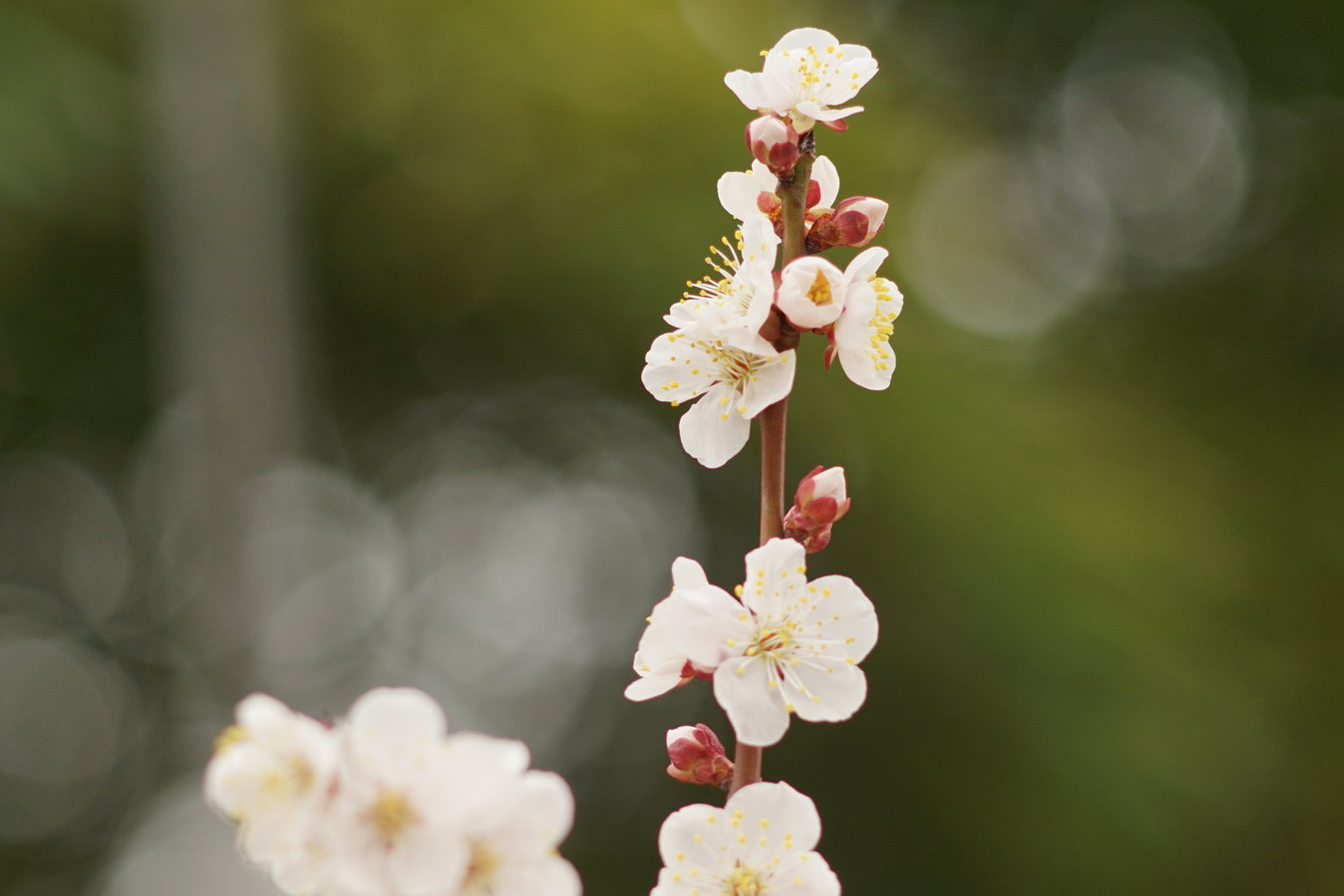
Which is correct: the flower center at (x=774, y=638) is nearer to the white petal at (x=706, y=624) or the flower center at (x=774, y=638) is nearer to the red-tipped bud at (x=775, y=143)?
the white petal at (x=706, y=624)

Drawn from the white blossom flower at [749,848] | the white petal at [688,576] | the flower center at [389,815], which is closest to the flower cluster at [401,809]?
the flower center at [389,815]

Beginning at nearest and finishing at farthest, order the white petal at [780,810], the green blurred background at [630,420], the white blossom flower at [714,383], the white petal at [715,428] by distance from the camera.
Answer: the white petal at [780,810], the white blossom flower at [714,383], the white petal at [715,428], the green blurred background at [630,420]

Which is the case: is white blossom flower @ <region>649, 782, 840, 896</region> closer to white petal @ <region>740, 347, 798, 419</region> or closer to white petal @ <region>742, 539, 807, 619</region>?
white petal @ <region>742, 539, 807, 619</region>

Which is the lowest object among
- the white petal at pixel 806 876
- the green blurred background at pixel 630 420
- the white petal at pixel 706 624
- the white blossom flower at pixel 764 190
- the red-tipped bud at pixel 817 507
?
the white petal at pixel 806 876

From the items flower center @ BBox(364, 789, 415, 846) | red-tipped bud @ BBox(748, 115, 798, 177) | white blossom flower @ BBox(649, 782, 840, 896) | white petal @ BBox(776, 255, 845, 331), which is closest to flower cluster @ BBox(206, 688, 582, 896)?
flower center @ BBox(364, 789, 415, 846)

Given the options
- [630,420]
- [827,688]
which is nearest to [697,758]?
[827,688]
